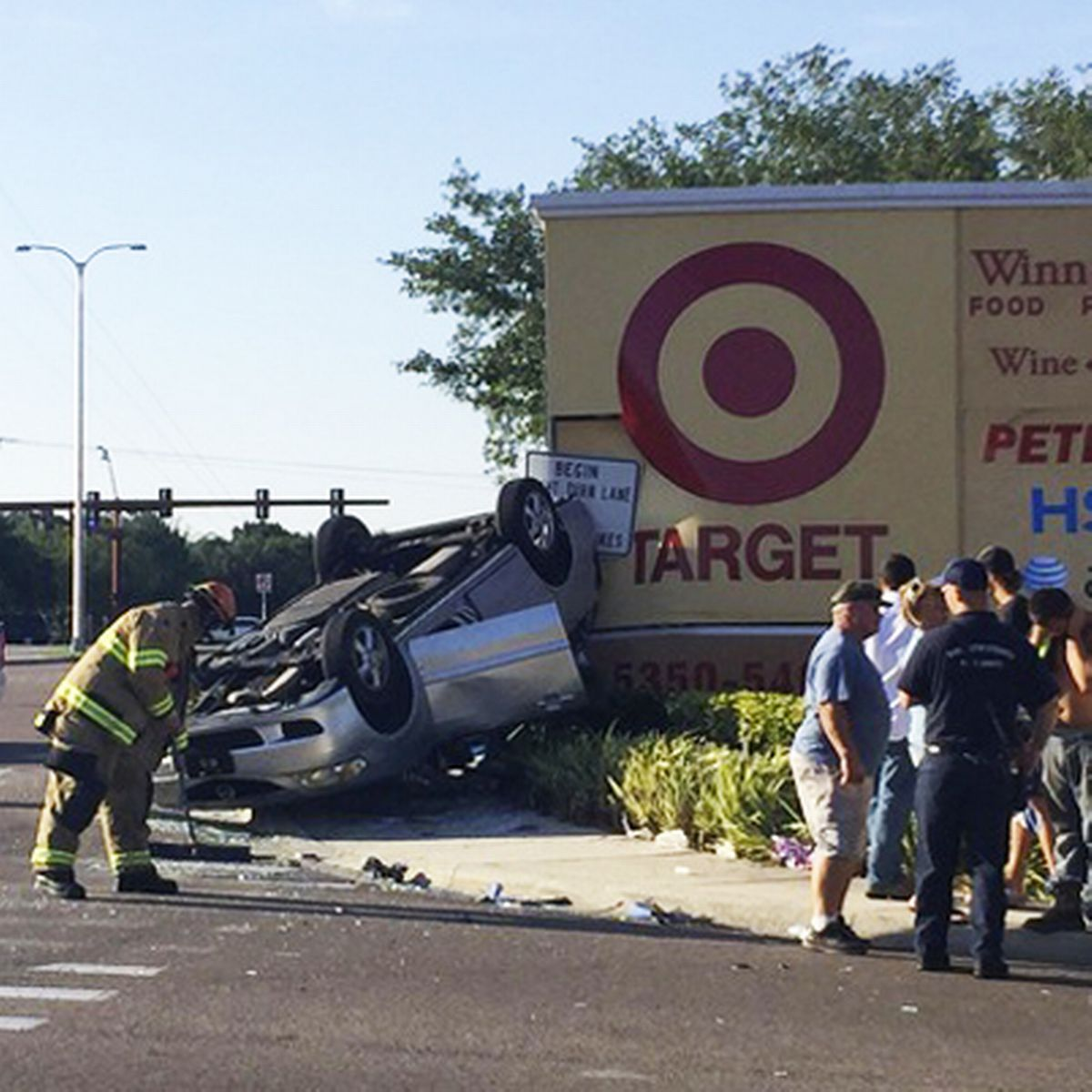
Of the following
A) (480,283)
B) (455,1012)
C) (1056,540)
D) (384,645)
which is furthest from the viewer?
(480,283)

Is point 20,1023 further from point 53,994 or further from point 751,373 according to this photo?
point 751,373

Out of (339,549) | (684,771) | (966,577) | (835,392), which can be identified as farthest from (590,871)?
(835,392)

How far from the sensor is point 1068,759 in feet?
36.8

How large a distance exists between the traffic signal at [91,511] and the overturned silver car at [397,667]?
47.0 meters

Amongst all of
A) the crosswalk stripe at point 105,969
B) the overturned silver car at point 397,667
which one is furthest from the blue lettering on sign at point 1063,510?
the crosswalk stripe at point 105,969

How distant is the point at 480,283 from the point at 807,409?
70.4ft

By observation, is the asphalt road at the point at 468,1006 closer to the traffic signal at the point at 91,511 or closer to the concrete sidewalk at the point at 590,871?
the concrete sidewalk at the point at 590,871

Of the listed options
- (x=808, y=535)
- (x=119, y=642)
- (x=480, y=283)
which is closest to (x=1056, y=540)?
(x=808, y=535)

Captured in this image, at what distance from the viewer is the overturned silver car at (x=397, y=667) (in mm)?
15289

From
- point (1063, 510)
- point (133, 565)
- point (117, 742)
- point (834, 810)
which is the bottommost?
point (834, 810)

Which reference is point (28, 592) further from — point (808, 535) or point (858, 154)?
point (808, 535)

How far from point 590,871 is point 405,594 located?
423 centimetres

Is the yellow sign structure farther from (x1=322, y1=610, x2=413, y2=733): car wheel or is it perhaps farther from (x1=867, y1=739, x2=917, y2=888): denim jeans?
(x1=867, y1=739, x2=917, y2=888): denim jeans

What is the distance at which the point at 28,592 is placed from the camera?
Answer: 3583 inches
